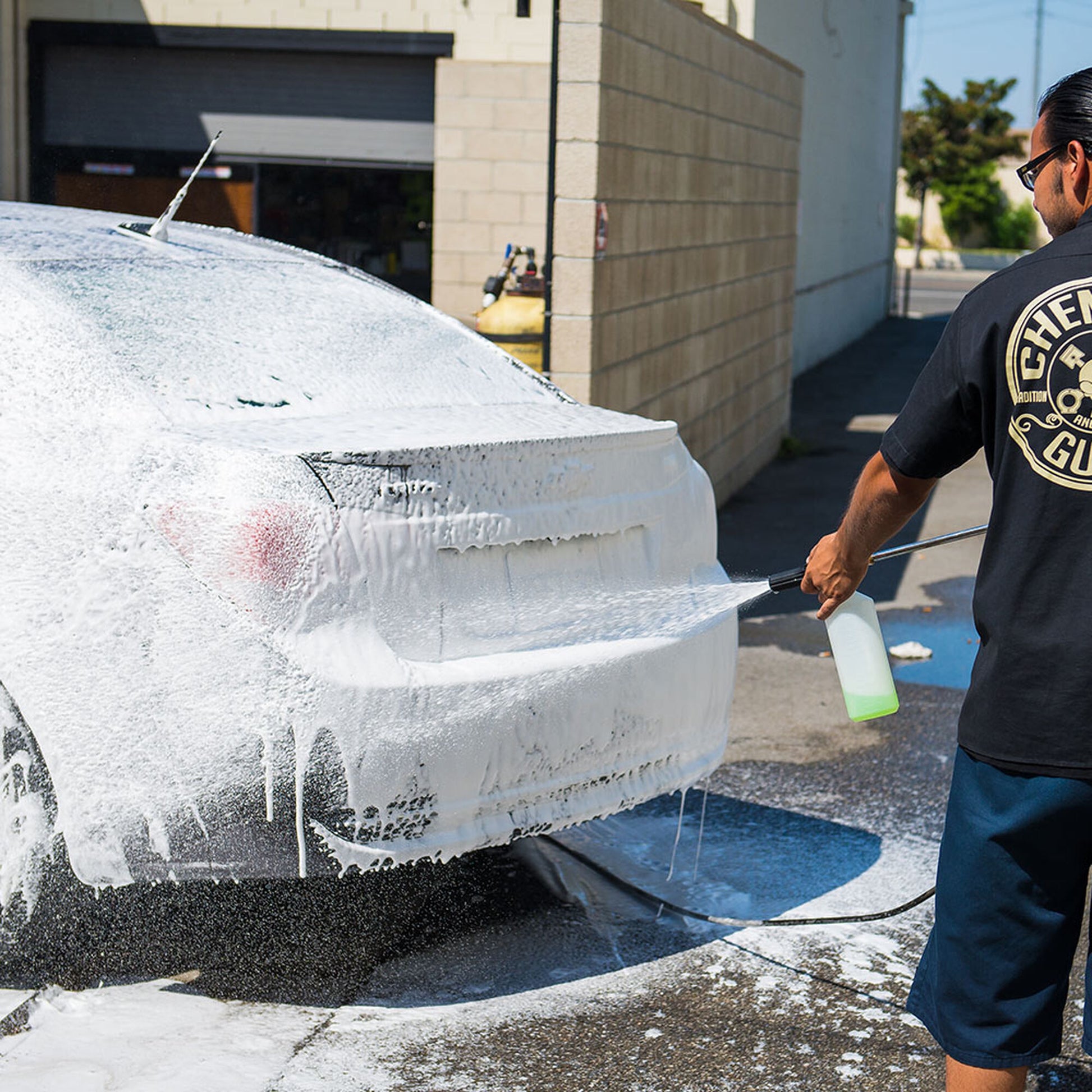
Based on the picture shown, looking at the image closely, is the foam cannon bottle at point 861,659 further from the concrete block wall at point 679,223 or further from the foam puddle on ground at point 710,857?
the concrete block wall at point 679,223

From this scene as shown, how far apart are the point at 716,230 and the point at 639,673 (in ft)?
20.1

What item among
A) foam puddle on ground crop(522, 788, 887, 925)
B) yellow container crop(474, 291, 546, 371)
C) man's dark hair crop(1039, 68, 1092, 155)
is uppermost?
man's dark hair crop(1039, 68, 1092, 155)

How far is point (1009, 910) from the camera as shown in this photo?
241 cm

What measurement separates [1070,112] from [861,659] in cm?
110

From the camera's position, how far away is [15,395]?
3.17m

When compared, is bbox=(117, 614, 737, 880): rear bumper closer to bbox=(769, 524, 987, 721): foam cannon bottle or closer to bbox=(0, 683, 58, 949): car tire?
bbox=(0, 683, 58, 949): car tire

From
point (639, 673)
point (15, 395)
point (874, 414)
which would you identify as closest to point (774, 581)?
point (639, 673)

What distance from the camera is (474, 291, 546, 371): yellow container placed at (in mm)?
6977

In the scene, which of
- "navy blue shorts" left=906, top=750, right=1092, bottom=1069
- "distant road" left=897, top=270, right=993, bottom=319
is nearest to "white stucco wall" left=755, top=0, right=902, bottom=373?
"distant road" left=897, top=270, right=993, bottom=319

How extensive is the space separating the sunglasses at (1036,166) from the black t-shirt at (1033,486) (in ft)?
0.49

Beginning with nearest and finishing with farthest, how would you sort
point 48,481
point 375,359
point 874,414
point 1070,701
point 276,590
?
point 1070,701, point 276,590, point 48,481, point 375,359, point 874,414

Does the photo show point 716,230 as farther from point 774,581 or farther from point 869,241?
point 869,241

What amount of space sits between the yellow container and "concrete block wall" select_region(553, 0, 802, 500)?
386 mm

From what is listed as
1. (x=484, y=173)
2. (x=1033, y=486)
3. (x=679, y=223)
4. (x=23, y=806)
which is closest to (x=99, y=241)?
(x=23, y=806)
